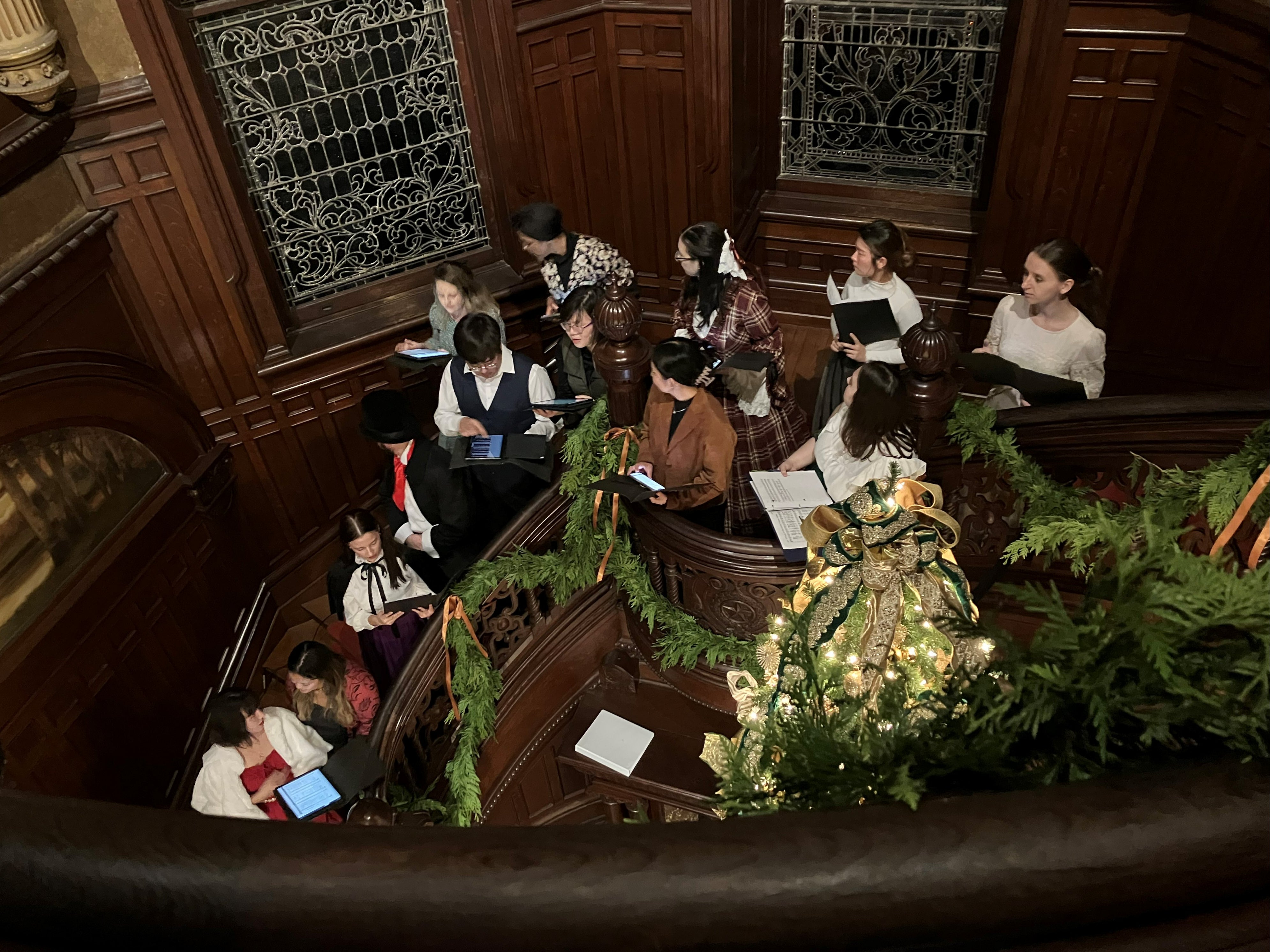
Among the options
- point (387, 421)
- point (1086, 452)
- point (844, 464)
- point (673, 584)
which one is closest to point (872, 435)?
point (844, 464)

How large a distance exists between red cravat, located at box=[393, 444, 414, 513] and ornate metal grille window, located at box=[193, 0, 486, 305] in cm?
140

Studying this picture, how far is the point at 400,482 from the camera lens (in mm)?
4551

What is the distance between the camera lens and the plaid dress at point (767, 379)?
4.38 m

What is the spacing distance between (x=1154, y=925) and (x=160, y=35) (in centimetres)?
488

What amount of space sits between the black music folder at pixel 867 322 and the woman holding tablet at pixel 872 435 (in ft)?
2.33

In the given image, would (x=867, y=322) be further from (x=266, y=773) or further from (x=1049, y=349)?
(x=266, y=773)

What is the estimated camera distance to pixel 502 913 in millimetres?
476

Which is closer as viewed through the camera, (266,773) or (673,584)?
(673,584)

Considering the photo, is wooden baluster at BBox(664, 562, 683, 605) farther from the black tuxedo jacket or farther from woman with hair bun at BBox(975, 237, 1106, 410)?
woman with hair bun at BBox(975, 237, 1106, 410)

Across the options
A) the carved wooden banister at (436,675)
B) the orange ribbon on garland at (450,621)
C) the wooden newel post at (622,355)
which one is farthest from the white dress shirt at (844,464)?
the orange ribbon on garland at (450,621)

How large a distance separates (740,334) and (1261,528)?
10.3 feet

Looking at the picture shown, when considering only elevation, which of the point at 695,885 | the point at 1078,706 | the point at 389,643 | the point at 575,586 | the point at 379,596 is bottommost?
the point at 389,643

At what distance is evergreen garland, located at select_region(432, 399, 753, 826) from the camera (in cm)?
392

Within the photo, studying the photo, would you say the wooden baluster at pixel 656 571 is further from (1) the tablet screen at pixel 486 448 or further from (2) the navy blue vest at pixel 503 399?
(2) the navy blue vest at pixel 503 399
